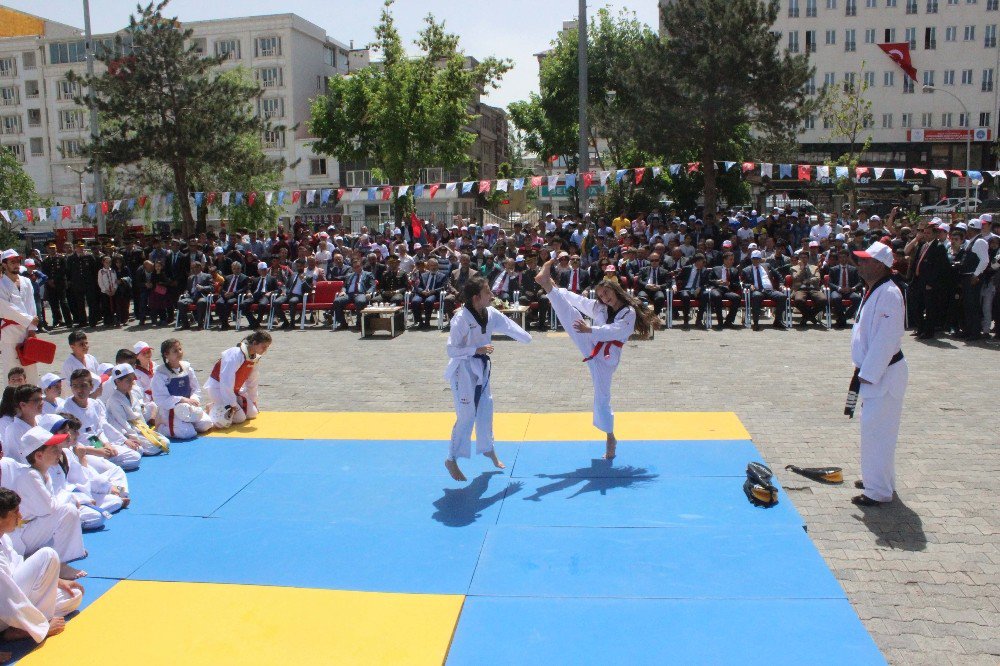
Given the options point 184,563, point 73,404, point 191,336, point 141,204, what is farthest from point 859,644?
point 141,204

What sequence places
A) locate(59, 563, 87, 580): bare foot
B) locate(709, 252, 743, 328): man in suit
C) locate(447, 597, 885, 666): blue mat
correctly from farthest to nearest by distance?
locate(709, 252, 743, 328): man in suit < locate(59, 563, 87, 580): bare foot < locate(447, 597, 885, 666): blue mat

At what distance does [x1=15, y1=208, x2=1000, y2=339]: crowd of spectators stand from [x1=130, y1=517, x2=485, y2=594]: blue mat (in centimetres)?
920

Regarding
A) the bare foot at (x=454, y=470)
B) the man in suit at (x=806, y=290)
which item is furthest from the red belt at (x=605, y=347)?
the man in suit at (x=806, y=290)

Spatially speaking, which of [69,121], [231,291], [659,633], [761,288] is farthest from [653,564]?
[69,121]

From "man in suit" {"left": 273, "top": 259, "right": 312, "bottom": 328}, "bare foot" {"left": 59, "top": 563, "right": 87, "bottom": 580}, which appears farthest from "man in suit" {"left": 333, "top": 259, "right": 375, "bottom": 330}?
"bare foot" {"left": 59, "top": 563, "right": 87, "bottom": 580}

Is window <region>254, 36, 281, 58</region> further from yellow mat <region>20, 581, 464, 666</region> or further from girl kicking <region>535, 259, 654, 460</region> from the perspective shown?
yellow mat <region>20, 581, 464, 666</region>

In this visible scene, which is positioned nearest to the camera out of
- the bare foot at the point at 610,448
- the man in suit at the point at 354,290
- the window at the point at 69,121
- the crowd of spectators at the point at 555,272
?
the bare foot at the point at 610,448

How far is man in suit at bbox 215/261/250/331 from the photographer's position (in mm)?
16266

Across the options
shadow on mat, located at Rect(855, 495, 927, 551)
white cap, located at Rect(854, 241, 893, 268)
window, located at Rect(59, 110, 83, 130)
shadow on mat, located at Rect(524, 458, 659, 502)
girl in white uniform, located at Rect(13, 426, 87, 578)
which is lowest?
shadow on mat, located at Rect(855, 495, 927, 551)

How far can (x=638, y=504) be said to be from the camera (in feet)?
20.4

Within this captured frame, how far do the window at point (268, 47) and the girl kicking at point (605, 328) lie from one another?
51039mm

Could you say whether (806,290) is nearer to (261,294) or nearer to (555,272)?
(555,272)

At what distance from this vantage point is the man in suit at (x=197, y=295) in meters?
16.4

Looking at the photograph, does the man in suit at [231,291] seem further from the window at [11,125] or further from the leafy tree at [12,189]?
the window at [11,125]
